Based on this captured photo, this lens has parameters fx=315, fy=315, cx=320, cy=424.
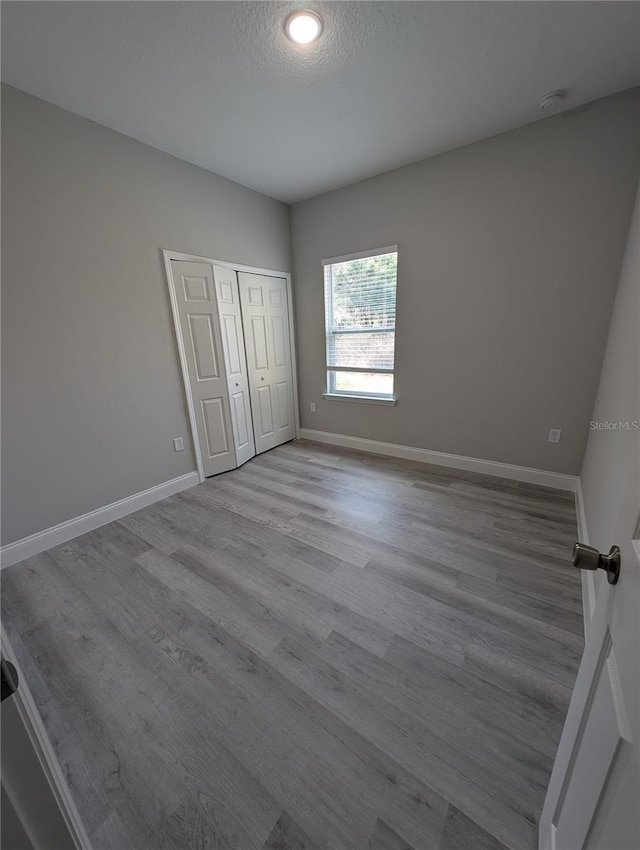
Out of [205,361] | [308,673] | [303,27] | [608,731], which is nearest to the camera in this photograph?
[608,731]

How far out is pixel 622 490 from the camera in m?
1.36

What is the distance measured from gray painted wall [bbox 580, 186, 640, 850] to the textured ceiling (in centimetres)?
100

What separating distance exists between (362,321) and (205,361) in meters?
1.70

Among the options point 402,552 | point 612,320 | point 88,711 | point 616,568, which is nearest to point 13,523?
point 88,711

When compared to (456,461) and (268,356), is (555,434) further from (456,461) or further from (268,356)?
A: (268,356)

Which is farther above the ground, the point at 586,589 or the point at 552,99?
the point at 552,99

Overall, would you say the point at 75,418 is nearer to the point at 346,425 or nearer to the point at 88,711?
the point at 88,711

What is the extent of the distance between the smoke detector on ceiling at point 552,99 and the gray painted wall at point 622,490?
31.7 inches

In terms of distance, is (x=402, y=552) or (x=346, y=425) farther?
(x=346, y=425)

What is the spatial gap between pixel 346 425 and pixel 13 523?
301 cm

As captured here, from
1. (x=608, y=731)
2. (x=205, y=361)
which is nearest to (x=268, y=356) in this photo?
(x=205, y=361)

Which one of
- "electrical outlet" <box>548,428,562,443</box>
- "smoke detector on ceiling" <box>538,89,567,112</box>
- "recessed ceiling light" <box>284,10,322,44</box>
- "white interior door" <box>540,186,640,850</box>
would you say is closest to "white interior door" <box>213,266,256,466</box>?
"recessed ceiling light" <box>284,10,322,44</box>

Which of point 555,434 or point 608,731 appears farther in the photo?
point 555,434

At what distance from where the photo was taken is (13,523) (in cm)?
205
